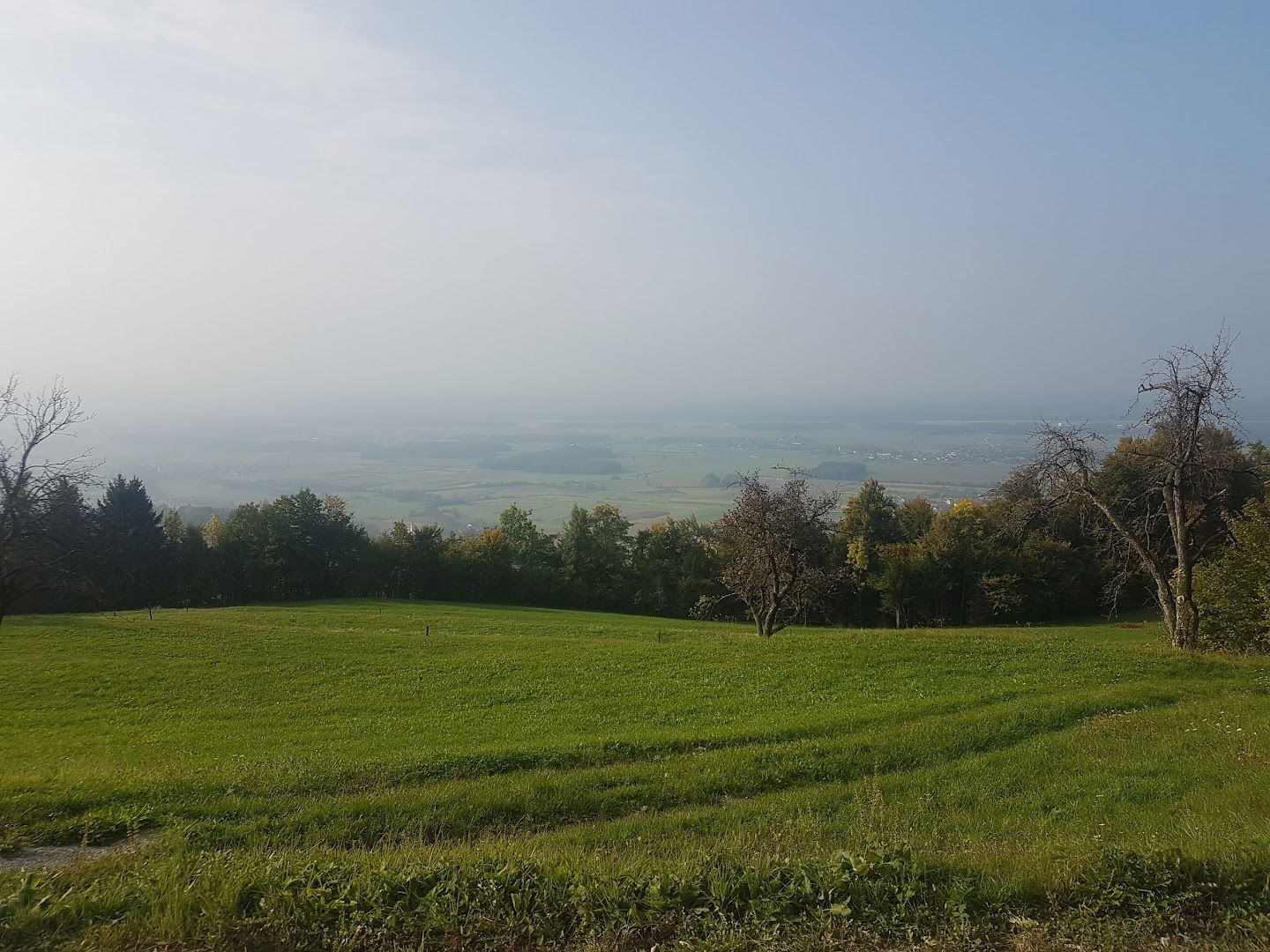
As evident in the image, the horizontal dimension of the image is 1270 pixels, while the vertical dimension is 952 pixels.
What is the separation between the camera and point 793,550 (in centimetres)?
2875

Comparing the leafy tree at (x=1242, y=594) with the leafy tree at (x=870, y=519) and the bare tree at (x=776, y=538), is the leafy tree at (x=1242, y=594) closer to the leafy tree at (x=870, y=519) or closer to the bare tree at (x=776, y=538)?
the bare tree at (x=776, y=538)

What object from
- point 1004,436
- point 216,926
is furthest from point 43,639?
point 1004,436

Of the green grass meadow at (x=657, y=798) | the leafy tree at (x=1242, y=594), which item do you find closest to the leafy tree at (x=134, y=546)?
the green grass meadow at (x=657, y=798)

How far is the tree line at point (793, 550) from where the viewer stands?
791 inches

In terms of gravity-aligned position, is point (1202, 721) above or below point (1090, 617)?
above

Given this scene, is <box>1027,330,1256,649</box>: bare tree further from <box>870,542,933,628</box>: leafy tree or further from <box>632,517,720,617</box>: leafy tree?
<box>632,517,720,617</box>: leafy tree

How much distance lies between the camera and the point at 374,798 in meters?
9.98

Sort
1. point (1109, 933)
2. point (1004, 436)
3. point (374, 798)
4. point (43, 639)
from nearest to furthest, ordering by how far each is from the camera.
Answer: point (1109, 933) < point (374, 798) < point (43, 639) < point (1004, 436)

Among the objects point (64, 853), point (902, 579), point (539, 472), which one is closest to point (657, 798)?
point (64, 853)

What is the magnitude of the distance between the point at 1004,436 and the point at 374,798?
398 feet

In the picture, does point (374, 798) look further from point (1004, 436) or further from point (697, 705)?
point (1004, 436)

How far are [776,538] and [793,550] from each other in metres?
1.20

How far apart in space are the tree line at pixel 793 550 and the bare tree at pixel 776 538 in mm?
86

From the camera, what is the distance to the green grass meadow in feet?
16.7
